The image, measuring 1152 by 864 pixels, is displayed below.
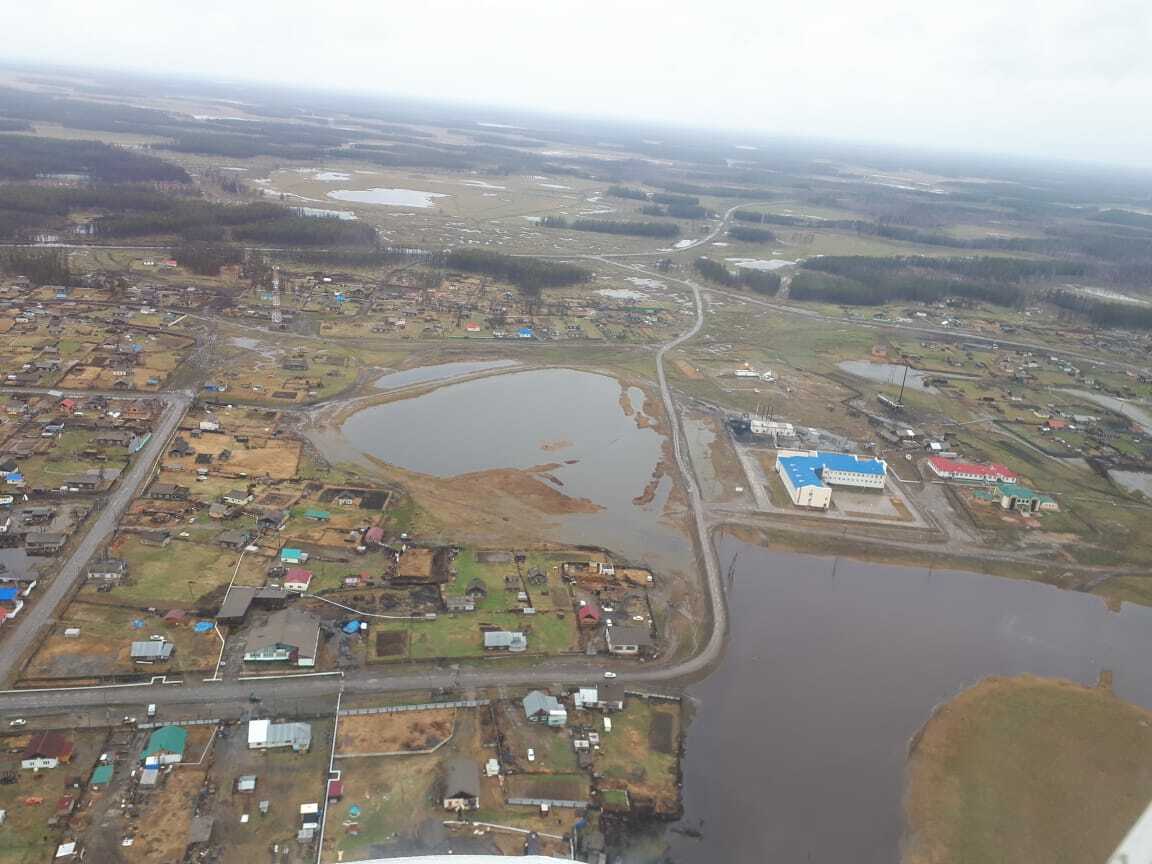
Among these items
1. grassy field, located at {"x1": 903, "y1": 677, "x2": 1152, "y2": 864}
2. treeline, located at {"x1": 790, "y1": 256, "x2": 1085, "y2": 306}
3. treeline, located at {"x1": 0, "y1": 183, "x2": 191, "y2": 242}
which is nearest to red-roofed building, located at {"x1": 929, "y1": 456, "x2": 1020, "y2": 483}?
grassy field, located at {"x1": 903, "y1": 677, "x2": 1152, "y2": 864}

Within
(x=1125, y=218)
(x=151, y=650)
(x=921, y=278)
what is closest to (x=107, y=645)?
(x=151, y=650)

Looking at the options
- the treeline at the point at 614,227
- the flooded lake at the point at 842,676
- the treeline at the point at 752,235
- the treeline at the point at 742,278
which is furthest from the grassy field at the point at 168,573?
the treeline at the point at 752,235

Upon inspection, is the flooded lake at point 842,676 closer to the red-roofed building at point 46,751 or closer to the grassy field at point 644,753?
the grassy field at point 644,753

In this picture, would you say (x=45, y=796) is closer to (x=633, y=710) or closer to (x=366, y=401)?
(x=633, y=710)

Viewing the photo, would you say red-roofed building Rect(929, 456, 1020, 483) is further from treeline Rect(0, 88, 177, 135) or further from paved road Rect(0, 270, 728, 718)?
treeline Rect(0, 88, 177, 135)

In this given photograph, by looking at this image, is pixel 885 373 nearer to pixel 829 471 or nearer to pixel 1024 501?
pixel 1024 501
